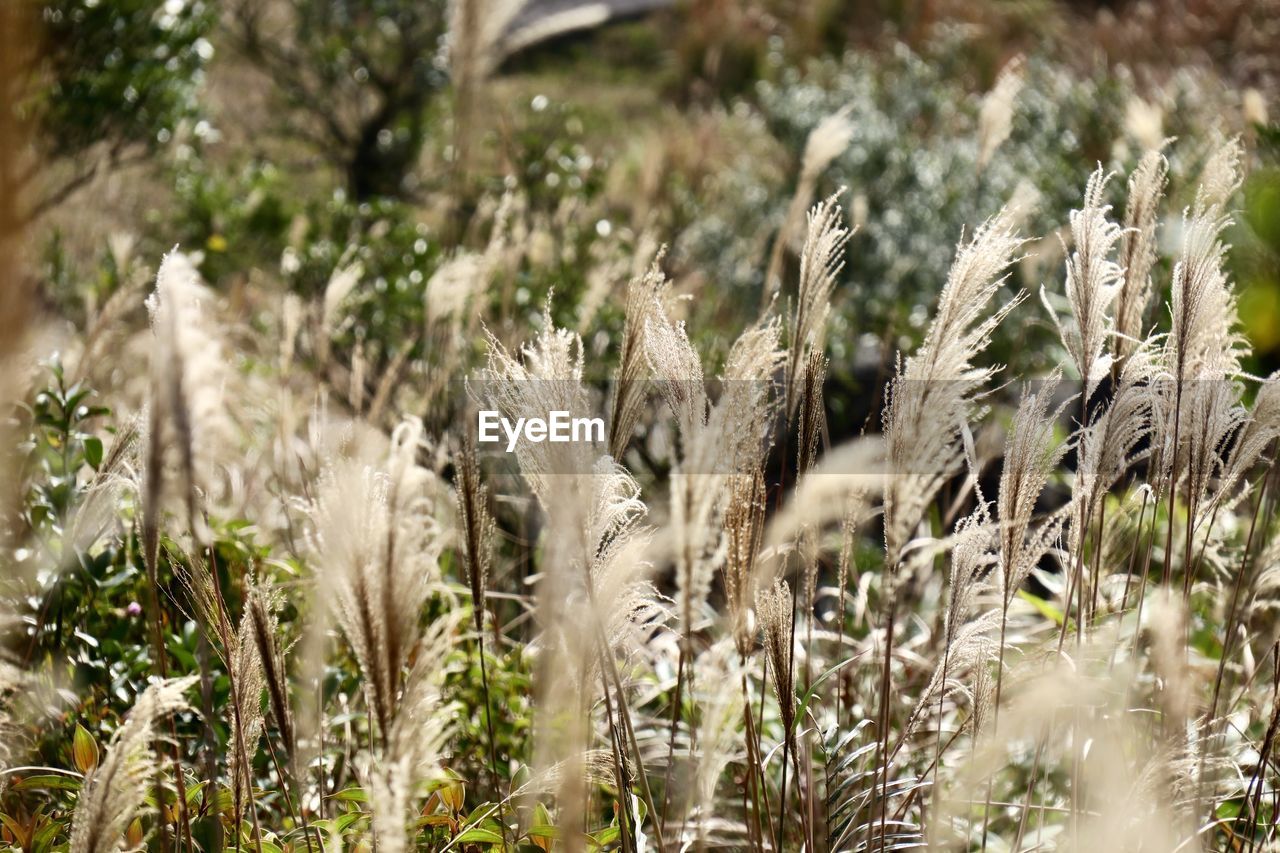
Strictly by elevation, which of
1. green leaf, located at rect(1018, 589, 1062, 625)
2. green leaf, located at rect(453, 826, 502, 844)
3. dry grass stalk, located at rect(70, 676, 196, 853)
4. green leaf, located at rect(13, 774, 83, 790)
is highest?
dry grass stalk, located at rect(70, 676, 196, 853)

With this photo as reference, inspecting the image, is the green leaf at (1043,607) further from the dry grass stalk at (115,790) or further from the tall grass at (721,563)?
the dry grass stalk at (115,790)

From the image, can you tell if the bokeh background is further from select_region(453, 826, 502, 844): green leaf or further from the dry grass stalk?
select_region(453, 826, 502, 844): green leaf

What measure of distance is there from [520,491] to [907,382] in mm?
1717

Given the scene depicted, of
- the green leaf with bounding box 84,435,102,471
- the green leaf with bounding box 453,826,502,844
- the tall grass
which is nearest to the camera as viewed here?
the tall grass

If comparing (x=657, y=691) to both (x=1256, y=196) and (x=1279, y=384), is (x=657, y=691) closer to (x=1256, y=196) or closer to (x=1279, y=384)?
(x=1279, y=384)

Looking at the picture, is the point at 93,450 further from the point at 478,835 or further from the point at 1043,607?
the point at 1043,607

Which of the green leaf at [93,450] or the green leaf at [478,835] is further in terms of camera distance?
the green leaf at [93,450]

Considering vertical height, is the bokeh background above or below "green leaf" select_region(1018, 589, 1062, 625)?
above

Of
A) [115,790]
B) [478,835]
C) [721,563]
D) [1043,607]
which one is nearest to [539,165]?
[1043,607]

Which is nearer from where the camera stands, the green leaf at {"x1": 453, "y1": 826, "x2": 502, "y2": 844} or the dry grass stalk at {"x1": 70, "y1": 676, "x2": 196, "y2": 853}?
the dry grass stalk at {"x1": 70, "y1": 676, "x2": 196, "y2": 853}

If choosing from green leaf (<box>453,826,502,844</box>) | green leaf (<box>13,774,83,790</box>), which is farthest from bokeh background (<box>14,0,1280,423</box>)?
green leaf (<box>13,774,83,790</box>)

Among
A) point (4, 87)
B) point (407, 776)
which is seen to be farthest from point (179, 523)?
point (4, 87)

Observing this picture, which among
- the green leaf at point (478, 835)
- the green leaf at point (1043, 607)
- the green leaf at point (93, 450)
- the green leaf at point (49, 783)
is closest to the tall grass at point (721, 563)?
the green leaf at point (478, 835)

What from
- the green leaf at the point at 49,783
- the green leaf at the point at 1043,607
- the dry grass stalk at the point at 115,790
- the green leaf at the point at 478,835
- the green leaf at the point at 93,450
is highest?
the green leaf at the point at 93,450
